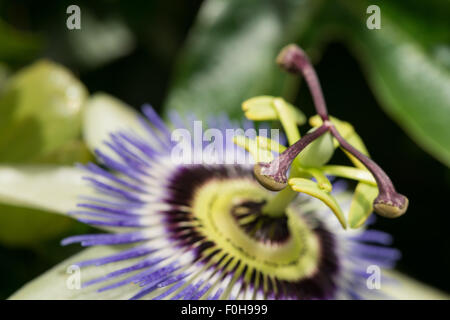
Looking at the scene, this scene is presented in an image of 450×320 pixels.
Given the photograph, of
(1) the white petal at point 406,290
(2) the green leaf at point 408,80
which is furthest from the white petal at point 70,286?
(2) the green leaf at point 408,80

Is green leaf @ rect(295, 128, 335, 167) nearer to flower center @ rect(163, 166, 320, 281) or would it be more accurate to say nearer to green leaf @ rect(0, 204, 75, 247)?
flower center @ rect(163, 166, 320, 281)

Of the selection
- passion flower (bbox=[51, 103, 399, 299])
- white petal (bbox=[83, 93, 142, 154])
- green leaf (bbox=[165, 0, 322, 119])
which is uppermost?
green leaf (bbox=[165, 0, 322, 119])

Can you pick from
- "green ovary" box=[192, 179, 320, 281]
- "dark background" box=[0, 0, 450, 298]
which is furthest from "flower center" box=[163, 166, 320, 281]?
"dark background" box=[0, 0, 450, 298]

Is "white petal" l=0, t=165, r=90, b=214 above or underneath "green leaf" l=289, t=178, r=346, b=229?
above

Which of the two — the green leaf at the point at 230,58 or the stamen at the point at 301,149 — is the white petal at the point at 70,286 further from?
the green leaf at the point at 230,58

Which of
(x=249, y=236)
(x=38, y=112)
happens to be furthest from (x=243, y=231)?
(x=38, y=112)
